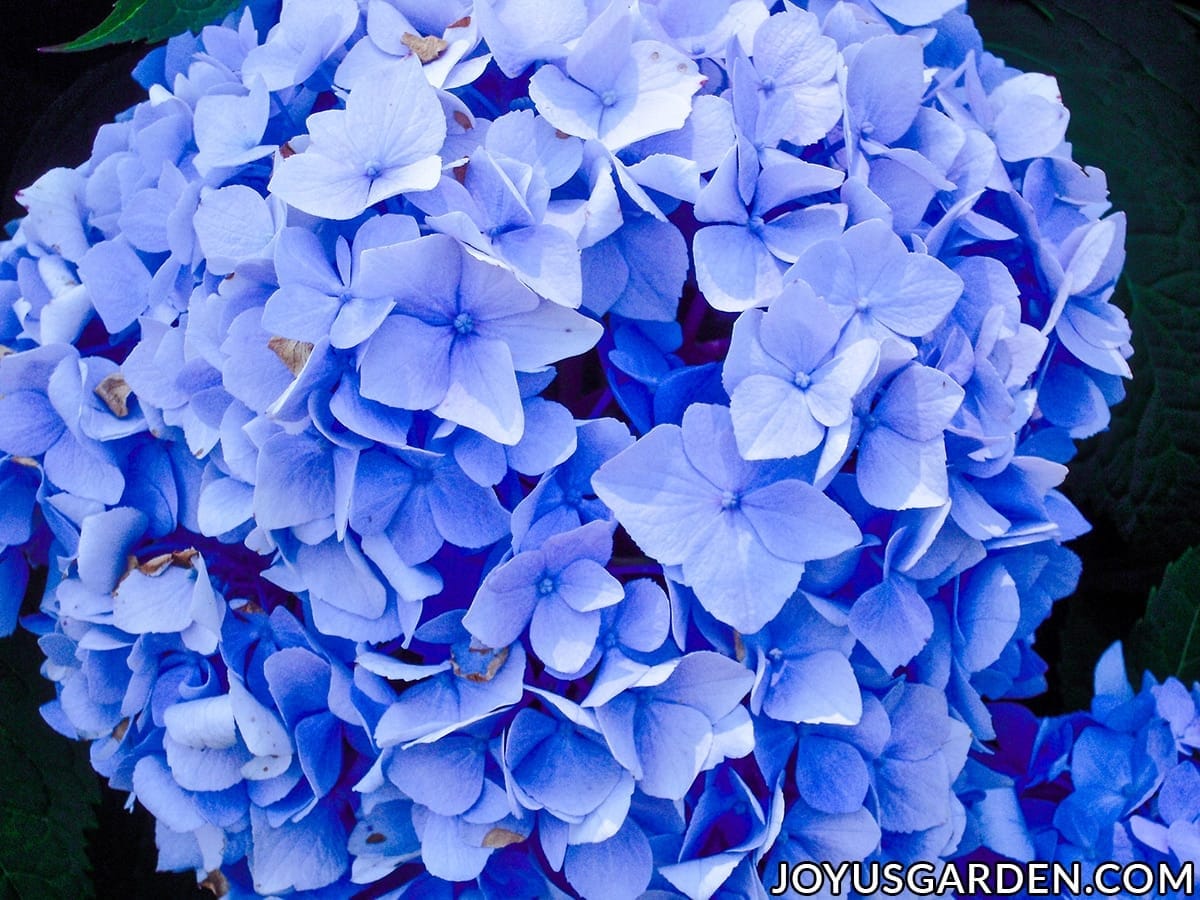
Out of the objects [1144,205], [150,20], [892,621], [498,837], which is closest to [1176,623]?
[1144,205]

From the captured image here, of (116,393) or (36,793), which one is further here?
(36,793)

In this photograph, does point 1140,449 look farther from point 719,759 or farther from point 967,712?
point 719,759

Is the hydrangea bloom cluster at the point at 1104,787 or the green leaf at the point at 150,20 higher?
the green leaf at the point at 150,20

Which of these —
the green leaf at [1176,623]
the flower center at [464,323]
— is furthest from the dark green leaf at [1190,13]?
the flower center at [464,323]

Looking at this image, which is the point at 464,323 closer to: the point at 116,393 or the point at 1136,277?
the point at 116,393

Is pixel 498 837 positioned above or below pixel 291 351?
below

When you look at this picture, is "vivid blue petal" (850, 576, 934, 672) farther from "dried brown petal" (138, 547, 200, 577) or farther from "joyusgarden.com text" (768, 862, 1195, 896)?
"dried brown petal" (138, 547, 200, 577)

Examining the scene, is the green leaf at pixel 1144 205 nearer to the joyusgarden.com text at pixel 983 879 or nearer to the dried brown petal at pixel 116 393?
the joyusgarden.com text at pixel 983 879

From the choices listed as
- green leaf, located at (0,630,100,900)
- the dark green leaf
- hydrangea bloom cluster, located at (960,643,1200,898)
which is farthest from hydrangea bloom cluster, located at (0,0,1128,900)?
the dark green leaf
